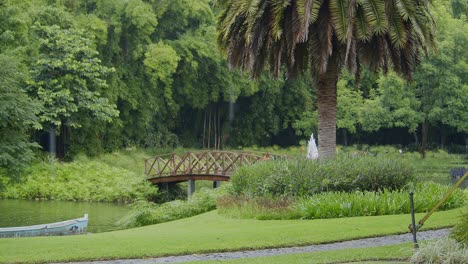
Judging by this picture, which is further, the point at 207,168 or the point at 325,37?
the point at 207,168

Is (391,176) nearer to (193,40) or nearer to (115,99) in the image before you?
(115,99)

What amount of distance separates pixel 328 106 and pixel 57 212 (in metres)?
A: 16.4

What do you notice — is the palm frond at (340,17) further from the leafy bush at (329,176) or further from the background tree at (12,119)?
the background tree at (12,119)

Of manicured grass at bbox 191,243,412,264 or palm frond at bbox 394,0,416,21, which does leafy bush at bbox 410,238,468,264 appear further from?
palm frond at bbox 394,0,416,21

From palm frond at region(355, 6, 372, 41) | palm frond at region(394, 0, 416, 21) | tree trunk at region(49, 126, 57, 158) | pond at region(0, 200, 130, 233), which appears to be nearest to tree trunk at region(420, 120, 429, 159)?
tree trunk at region(49, 126, 57, 158)

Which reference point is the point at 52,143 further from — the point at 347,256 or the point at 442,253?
the point at 442,253

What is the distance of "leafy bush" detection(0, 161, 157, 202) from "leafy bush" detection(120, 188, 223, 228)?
13.4m

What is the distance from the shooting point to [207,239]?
16.0 meters

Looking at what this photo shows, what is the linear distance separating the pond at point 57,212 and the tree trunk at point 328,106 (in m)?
9.21

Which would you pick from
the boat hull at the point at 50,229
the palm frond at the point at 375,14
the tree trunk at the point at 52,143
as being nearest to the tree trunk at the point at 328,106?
the palm frond at the point at 375,14

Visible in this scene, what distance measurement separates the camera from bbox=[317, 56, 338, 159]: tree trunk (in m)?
23.5

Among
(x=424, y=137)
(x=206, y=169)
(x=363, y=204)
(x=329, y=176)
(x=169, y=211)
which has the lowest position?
(x=169, y=211)

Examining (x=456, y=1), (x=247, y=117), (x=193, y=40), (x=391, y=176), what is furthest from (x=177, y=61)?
(x=391, y=176)

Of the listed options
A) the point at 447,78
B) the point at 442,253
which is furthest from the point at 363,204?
the point at 447,78
